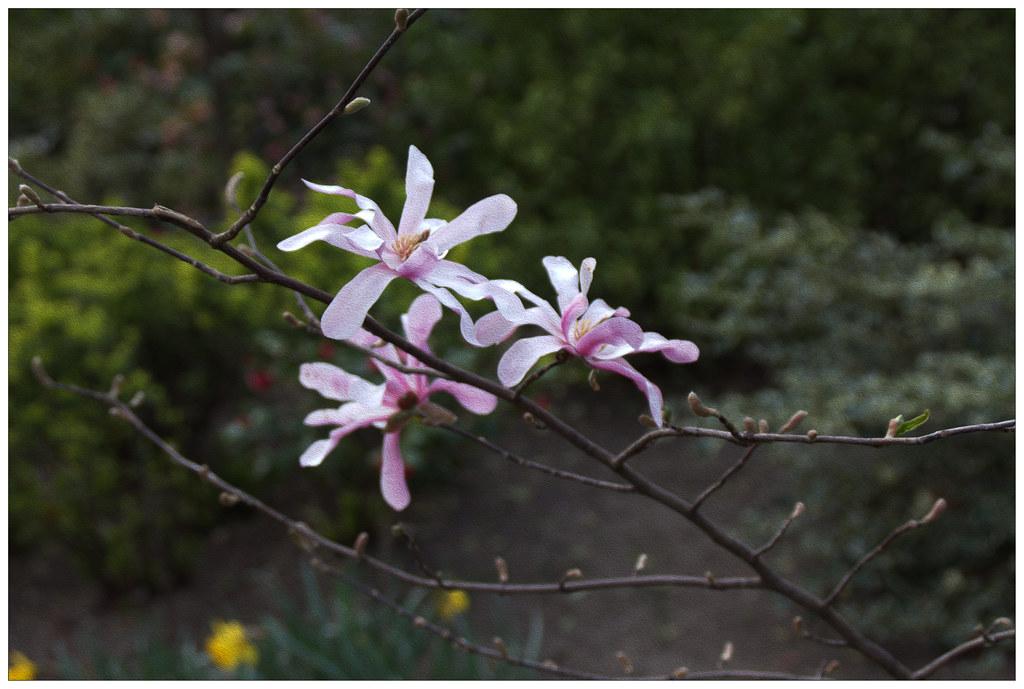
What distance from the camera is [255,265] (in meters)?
0.78

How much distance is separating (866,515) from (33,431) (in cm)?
258

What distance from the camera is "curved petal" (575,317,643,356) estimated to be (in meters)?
0.85

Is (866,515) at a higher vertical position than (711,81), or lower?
lower

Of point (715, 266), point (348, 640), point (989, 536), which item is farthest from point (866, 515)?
point (715, 266)

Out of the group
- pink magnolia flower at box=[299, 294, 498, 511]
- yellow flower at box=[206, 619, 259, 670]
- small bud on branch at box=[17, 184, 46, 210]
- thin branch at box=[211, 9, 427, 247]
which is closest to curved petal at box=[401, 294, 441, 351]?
pink magnolia flower at box=[299, 294, 498, 511]

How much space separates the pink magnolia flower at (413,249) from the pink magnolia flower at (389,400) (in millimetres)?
137

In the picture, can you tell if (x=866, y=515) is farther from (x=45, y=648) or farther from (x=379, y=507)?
(x=45, y=648)

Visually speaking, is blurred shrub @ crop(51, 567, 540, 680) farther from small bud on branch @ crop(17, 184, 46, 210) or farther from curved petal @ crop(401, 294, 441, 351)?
small bud on branch @ crop(17, 184, 46, 210)

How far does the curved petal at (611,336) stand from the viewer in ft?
2.80

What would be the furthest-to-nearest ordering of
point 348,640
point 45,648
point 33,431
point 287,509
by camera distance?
point 287,509
point 45,648
point 33,431
point 348,640

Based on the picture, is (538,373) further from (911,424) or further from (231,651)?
(231,651)

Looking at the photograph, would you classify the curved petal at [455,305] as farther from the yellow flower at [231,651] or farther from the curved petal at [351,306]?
the yellow flower at [231,651]

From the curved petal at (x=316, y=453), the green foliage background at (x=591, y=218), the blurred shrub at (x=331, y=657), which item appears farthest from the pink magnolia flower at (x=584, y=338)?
the green foliage background at (x=591, y=218)

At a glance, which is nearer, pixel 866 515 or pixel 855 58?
pixel 866 515
